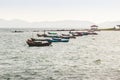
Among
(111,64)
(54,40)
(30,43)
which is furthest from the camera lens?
(54,40)

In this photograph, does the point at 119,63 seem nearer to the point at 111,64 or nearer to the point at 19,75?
the point at 111,64

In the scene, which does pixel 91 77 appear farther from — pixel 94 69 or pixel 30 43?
pixel 30 43

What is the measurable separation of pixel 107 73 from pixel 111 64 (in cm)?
1046

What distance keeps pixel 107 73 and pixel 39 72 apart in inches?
398

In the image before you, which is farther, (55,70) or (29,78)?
(55,70)

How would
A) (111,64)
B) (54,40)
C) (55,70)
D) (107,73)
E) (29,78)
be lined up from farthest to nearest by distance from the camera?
(54,40) < (111,64) < (55,70) < (107,73) < (29,78)

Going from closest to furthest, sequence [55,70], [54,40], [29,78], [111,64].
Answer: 1. [29,78]
2. [55,70]
3. [111,64]
4. [54,40]

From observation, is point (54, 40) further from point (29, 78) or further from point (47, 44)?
point (29, 78)

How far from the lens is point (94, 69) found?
53.7 metres

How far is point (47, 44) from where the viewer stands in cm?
10675

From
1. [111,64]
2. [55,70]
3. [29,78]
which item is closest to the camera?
[29,78]

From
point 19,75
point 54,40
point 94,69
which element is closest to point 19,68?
point 19,75

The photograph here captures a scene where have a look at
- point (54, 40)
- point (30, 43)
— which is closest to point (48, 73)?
point (30, 43)

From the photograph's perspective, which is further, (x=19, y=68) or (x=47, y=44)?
(x=47, y=44)
